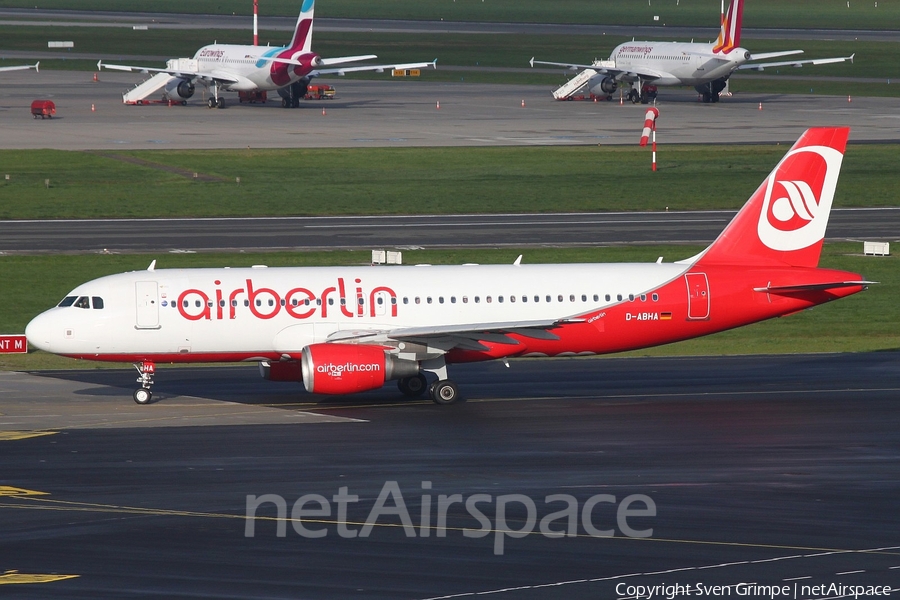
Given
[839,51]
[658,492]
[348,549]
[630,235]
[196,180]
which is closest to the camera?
[348,549]

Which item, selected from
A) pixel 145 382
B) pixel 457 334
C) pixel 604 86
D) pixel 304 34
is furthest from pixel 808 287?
pixel 604 86

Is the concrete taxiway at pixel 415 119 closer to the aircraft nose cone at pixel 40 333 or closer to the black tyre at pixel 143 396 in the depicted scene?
the aircraft nose cone at pixel 40 333

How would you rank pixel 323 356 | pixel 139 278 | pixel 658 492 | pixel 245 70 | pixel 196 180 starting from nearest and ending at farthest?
pixel 658 492, pixel 323 356, pixel 139 278, pixel 196 180, pixel 245 70

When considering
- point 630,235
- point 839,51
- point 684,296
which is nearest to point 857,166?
point 630,235

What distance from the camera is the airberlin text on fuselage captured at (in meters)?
38.4

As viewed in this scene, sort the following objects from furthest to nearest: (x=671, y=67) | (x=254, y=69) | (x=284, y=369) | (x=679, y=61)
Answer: (x=671, y=67), (x=679, y=61), (x=254, y=69), (x=284, y=369)

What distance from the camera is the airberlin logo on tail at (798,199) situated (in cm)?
4122

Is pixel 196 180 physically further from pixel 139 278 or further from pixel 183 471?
pixel 183 471

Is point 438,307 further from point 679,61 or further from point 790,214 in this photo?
point 679,61

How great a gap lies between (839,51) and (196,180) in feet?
384

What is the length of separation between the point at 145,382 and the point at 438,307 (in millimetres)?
8943

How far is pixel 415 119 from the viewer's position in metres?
116

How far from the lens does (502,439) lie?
33781 mm

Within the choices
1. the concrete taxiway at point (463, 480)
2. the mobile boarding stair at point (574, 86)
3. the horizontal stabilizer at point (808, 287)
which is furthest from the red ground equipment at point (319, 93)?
the horizontal stabilizer at point (808, 287)
